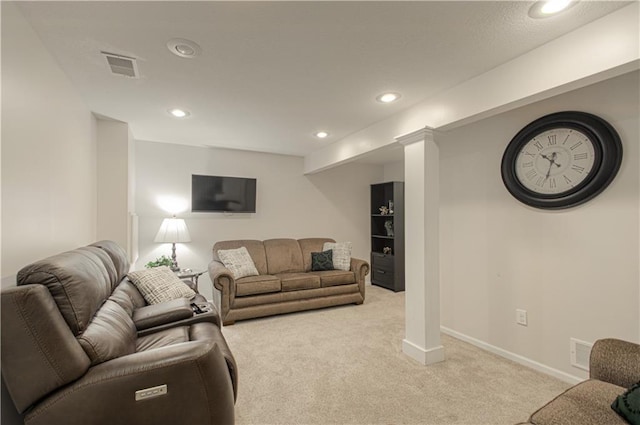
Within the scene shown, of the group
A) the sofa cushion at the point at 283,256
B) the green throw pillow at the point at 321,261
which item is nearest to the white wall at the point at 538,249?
the green throw pillow at the point at 321,261

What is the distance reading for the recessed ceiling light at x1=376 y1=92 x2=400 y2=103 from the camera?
8.44 ft

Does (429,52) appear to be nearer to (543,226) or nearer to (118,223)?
(543,226)

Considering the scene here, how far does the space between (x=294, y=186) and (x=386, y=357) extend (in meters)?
3.26

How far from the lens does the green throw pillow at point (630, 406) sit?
1142mm

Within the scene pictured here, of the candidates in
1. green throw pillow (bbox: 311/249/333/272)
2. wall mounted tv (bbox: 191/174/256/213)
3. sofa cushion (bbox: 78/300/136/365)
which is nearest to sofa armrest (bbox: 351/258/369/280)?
green throw pillow (bbox: 311/249/333/272)

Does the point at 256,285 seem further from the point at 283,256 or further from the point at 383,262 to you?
the point at 383,262

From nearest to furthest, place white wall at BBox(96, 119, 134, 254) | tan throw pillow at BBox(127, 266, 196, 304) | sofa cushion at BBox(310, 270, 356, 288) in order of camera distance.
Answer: tan throw pillow at BBox(127, 266, 196, 304) → white wall at BBox(96, 119, 134, 254) → sofa cushion at BBox(310, 270, 356, 288)

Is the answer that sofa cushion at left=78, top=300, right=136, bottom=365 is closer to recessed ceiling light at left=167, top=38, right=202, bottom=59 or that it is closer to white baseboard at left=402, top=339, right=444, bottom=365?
recessed ceiling light at left=167, top=38, right=202, bottom=59

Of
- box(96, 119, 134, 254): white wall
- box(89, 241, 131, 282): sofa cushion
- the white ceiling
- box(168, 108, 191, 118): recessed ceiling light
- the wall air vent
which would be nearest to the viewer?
the white ceiling

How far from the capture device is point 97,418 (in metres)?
1.22

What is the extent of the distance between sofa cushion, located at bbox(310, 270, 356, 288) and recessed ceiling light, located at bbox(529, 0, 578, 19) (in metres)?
3.41

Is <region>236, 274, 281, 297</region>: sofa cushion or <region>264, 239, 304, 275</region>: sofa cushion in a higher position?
<region>264, 239, 304, 275</region>: sofa cushion

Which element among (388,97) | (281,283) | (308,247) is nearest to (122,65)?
(388,97)

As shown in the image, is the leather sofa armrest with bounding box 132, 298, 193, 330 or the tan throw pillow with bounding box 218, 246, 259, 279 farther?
the tan throw pillow with bounding box 218, 246, 259, 279
